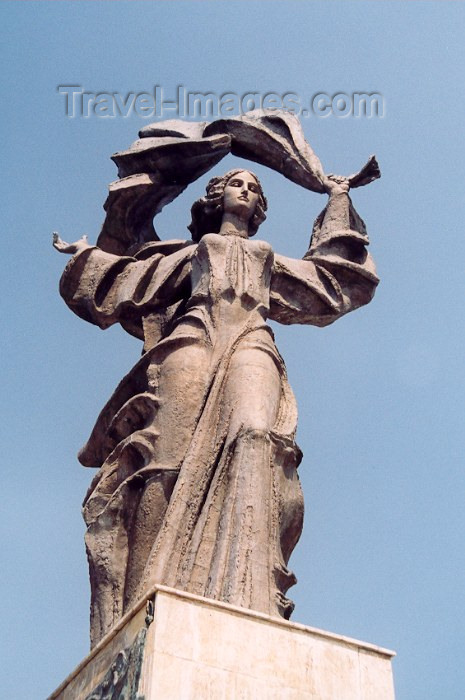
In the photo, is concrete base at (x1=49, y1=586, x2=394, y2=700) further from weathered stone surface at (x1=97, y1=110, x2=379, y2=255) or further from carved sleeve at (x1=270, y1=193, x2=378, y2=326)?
weathered stone surface at (x1=97, y1=110, x2=379, y2=255)

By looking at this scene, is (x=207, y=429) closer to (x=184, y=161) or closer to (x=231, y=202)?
(x=231, y=202)

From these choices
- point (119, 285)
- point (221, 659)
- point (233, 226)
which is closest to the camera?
point (221, 659)

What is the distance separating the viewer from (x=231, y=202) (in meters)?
9.99

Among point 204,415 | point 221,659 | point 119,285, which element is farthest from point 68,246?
point 221,659

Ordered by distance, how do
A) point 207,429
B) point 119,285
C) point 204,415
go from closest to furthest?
point 207,429 → point 204,415 → point 119,285

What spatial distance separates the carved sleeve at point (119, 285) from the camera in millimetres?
9656

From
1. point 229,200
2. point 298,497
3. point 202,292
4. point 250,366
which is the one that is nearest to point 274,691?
point 298,497

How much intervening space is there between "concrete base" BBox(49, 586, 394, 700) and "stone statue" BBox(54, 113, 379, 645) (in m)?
0.53

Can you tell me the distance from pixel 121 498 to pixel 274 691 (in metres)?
2.25

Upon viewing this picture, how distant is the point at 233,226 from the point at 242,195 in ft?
0.95

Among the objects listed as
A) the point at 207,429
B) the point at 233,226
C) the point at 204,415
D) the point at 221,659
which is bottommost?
the point at 221,659

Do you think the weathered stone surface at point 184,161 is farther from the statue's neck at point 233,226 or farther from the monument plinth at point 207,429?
the statue's neck at point 233,226

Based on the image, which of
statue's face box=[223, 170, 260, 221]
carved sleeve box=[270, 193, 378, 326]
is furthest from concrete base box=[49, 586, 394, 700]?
statue's face box=[223, 170, 260, 221]

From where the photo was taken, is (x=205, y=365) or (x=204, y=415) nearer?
(x=204, y=415)
